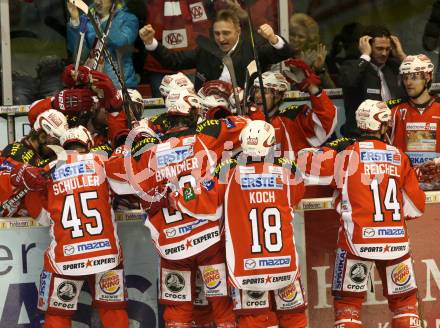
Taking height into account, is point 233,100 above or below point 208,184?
above

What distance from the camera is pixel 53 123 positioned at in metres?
9.03

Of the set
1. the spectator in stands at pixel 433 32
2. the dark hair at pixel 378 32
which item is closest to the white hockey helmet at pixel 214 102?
the dark hair at pixel 378 32

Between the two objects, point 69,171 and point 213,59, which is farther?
point 213,59

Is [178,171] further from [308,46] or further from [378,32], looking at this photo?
[308,46]

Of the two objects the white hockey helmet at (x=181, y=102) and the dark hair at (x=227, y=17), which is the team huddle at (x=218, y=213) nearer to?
the white hockey helmet at (x=181, y=102)

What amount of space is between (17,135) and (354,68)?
100.0 inches

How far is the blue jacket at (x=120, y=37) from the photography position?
1041 centimetres

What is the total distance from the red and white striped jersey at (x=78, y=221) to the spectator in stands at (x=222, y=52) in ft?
4.98

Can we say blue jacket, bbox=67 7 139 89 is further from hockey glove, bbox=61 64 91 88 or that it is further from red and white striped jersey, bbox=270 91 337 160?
red and white striped jersey, bbox=270 91 337 160

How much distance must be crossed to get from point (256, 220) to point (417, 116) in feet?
6.35

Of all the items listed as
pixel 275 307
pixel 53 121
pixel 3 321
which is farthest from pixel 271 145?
pixel 3 321

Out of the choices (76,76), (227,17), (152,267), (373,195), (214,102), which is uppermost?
(227,17)

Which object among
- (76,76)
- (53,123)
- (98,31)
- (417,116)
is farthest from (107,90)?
(417,116)

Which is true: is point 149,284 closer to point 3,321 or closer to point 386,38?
point 3,321
